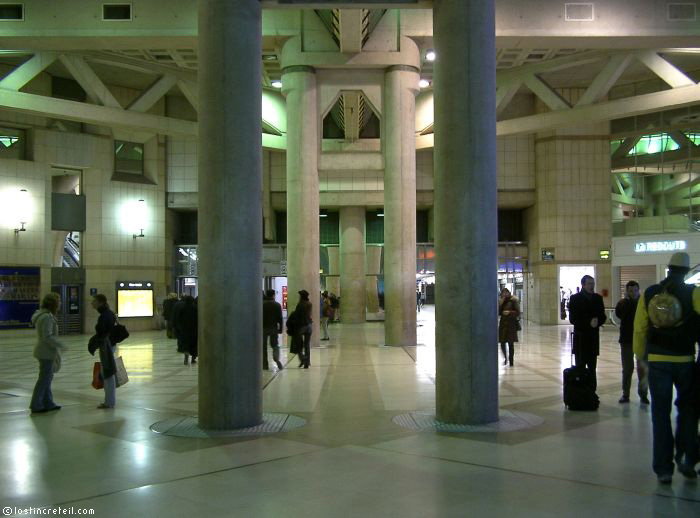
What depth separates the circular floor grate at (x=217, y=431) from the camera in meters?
7.96

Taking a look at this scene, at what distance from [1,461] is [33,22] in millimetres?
14823

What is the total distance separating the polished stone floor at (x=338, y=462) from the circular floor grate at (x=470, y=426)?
19 cm

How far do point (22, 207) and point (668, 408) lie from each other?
2602cm

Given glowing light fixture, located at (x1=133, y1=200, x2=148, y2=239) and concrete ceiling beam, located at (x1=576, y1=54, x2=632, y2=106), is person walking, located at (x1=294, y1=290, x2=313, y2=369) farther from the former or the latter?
glowing light fixture, located at (x1=133, y1=200, x2=148, y2=239)

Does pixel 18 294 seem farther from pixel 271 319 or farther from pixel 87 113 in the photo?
pixel 271 319

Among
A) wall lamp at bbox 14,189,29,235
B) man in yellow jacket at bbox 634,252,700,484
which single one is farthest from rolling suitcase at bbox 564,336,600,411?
wall lamp at bbox 14,189,29,235

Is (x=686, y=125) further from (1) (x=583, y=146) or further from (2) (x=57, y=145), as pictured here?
(2) (x=57, y=145)

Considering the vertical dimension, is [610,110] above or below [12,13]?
below

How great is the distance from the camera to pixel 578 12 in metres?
18.3

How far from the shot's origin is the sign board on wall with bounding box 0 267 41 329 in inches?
1039

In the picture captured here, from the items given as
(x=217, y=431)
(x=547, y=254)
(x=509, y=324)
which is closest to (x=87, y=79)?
(x=509, y=324)

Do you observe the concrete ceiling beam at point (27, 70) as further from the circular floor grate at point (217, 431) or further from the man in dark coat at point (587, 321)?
the man in dark coat at point (587, 321)

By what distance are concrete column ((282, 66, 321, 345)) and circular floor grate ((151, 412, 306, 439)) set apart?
1200 centimetres

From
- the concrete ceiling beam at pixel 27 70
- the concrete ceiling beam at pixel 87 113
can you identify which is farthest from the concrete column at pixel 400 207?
the concrete ceiling beam at pixel 27 70
